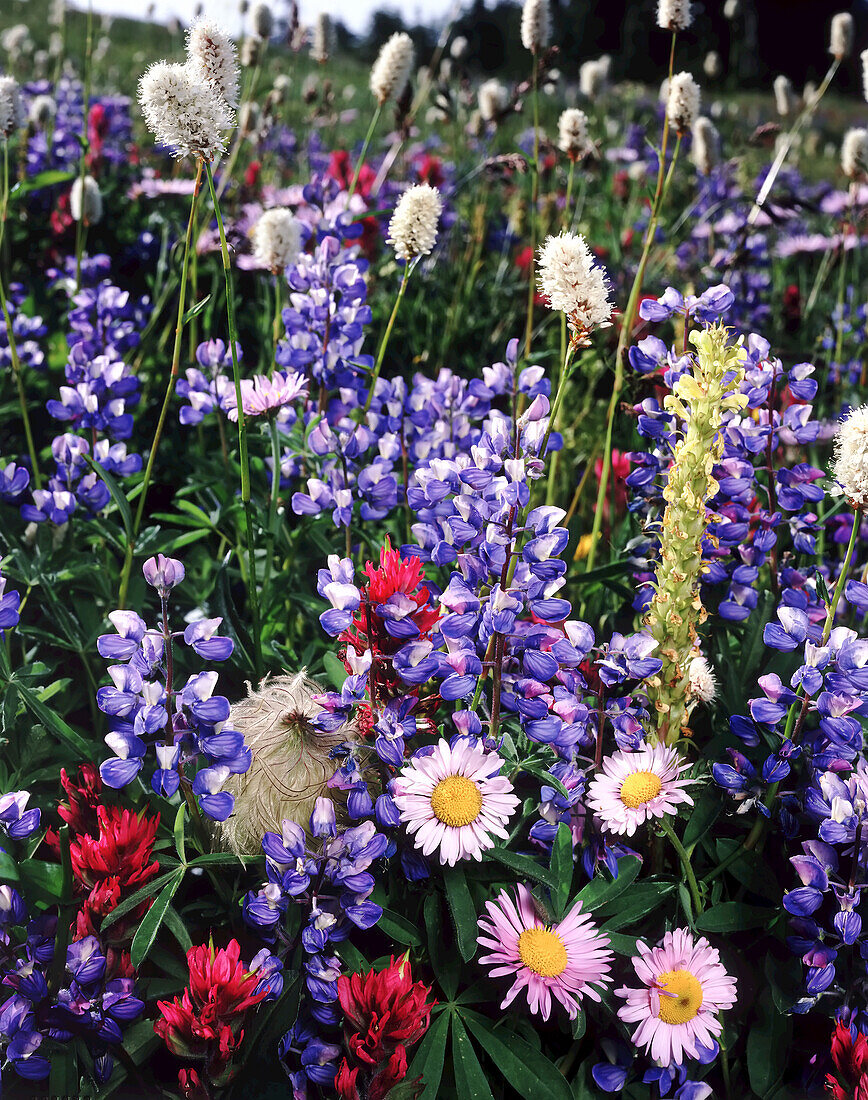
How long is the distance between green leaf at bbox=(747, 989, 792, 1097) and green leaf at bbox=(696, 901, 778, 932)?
0.10 m

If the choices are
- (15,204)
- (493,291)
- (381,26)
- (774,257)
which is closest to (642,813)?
(493,291)

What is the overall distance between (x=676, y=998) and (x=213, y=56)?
4.20 feet

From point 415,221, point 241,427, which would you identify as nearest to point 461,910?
point 241,427

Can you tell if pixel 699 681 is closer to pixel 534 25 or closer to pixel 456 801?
pixel 456 801

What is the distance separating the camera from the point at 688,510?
101 centimetres

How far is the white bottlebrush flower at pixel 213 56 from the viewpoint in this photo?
112 centimetres

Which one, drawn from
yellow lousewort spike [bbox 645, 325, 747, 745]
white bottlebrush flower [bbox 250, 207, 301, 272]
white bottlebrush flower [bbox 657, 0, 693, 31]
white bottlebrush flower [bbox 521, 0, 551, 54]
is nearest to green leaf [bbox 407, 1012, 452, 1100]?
yellow lousewort spike [bbox 645, 325, 747, 745]

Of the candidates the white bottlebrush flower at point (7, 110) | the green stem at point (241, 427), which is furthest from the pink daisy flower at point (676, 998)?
the white bottlebrush flower at point (7, 110)

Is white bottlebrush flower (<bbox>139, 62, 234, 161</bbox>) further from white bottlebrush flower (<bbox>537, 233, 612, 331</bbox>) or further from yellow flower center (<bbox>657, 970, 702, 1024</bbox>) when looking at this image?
yellow flower center (<bbox>657, 970, 702, 1024</bbox>)

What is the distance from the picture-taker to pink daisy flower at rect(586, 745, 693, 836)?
3.56 ft

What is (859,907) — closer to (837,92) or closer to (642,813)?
(642,813)

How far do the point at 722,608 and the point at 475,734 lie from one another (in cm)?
55

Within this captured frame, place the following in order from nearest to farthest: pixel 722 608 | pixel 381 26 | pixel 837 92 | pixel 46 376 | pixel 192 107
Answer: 1. pixel 192 107
2. pixel 722 608
3. pixel 46 376
4. pixel 837 92
5. pixel 381 26

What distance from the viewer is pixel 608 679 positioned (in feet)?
3.73
